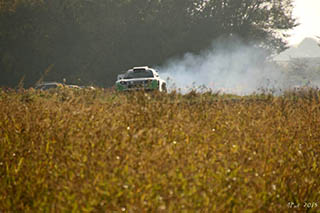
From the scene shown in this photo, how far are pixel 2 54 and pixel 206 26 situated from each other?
16.8m

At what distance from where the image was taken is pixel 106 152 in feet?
13.6

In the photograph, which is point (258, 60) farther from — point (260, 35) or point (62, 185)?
point (62, 185)

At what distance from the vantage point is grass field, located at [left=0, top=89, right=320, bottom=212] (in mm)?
3680

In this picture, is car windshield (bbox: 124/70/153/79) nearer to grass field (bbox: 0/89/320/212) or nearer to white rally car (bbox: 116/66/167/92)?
white rally car (bbox: 116/66/167/92)

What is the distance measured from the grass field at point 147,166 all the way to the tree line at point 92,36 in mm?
32474

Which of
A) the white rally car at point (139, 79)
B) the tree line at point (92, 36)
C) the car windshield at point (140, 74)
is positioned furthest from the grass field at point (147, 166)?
the tree line at point (92, 36)

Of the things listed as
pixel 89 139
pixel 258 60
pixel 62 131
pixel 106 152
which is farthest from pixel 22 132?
pixel 258 60

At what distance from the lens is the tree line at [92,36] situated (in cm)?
3931

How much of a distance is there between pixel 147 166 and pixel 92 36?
124 ft

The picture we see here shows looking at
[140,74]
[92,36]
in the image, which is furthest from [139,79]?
[92,36]

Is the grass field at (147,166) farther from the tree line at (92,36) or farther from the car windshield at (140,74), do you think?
the tree line at (92,36)

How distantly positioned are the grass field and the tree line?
32474mm

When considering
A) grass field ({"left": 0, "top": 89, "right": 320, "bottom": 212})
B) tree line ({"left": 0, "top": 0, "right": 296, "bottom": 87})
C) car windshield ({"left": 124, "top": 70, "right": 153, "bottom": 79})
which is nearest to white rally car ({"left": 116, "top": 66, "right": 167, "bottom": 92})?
car windshield ({"left": 124, "top": 70, "right": 153, "bottom": 79})

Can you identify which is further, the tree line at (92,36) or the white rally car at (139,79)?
the tree line at (92,36)
